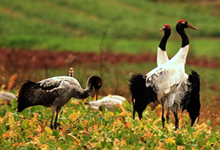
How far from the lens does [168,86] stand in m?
6.82

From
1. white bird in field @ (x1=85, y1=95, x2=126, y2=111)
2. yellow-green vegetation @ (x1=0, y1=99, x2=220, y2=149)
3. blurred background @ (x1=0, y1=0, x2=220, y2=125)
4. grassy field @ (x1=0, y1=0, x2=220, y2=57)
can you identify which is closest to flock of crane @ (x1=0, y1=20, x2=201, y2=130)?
yellow-green vegetation @ (x1=0, y1=99, x2=220, y2=149)

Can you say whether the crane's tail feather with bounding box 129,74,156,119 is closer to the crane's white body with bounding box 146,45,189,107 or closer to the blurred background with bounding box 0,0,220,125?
the crane's white body with bounding box 146,45,189,107

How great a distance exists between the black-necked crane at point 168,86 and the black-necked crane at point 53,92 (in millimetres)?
681

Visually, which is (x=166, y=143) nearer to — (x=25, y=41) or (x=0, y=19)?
(x=25, y=41)

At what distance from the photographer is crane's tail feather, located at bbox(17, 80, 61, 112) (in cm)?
670

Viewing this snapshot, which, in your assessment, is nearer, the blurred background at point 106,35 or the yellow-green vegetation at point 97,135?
the yellow-green vegetation at point 97,135

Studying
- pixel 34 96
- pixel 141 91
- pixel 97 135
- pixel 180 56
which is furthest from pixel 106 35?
pixel 97 135

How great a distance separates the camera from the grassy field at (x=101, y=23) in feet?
91.8

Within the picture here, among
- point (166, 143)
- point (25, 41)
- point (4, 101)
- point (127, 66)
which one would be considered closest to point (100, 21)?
point (25, 41)

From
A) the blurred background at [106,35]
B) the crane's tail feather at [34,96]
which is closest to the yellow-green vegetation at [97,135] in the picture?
the crane's tail feather at [34,96]

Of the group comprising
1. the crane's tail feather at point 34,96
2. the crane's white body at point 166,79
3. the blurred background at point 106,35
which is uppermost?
the blurred background at point 106,35

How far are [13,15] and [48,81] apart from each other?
32968mm

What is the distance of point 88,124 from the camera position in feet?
23.5

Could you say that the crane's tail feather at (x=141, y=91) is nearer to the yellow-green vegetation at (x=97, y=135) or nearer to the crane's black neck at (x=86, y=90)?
the yellow-green vegetation at (x=97, y=135)
